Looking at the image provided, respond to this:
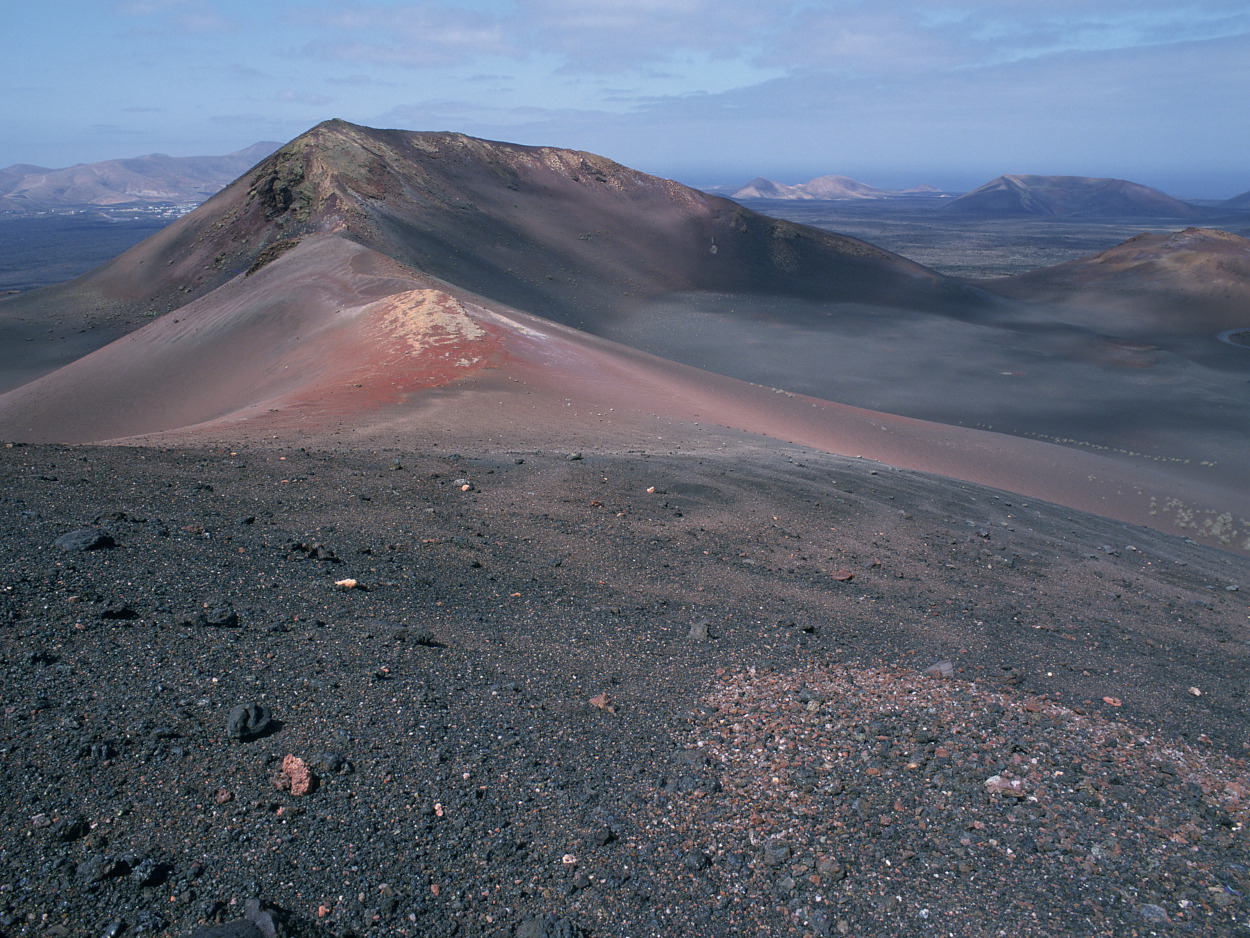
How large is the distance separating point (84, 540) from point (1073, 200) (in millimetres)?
172765

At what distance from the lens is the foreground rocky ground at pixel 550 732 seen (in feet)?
8.03

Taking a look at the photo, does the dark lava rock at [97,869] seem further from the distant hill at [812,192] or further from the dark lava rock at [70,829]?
the distant hill at [812,192]

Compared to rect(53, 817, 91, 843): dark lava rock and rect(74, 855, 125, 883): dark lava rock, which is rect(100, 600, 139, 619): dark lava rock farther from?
rect(74, 855, 125, 883): dark lava rock

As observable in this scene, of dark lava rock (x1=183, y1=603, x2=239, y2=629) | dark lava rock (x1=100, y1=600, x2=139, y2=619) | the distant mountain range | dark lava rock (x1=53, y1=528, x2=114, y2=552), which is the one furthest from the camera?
the distant mountain range

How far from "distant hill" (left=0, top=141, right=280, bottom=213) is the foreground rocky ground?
7015 inches

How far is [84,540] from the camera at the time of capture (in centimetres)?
411

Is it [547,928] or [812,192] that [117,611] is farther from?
[812,192]

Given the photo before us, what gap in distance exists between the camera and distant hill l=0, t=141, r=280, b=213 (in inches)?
5994

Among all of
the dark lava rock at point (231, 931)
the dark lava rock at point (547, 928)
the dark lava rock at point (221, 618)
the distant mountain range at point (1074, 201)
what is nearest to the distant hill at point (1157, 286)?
the dark lava rock at point (547, 928)

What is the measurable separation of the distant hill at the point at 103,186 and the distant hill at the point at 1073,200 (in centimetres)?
16485

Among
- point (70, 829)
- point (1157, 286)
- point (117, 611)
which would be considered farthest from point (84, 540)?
point (1157, 286)

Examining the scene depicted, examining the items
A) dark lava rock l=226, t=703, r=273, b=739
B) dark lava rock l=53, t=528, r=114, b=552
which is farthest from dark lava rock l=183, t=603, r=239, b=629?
dark lava rock l=53, t=528, r=114, b=552

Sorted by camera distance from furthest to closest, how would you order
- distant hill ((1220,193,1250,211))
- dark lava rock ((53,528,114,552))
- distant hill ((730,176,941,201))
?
1. distant hill ((730,176,941,201))
2. distant hill ((1220,193,1250,211))
3. dark lava rock ((53,528,114,552))

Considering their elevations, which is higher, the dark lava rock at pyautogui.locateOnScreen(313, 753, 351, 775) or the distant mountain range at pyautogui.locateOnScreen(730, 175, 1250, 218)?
the distant mountain range at pyautogui.locateOnScreen(730, 175, 1250, 218)
